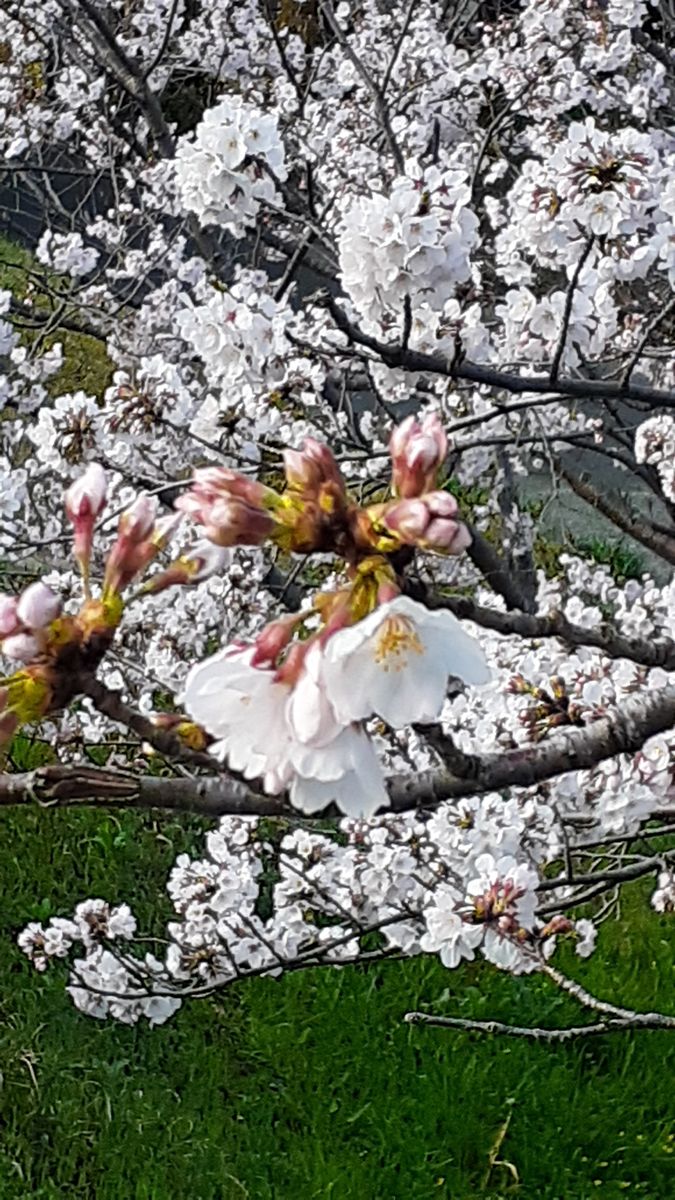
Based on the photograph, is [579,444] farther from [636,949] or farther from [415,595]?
[415,595]

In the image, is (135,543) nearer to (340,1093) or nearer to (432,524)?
(432,524)

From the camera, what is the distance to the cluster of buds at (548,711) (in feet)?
5.64

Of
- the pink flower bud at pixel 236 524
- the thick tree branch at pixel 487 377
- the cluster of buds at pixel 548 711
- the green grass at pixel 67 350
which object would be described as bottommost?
the pink flower bud at pixel 236 524

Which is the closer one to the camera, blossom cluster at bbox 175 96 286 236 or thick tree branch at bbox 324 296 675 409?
thick tree branch at bbox 324 296 675 409

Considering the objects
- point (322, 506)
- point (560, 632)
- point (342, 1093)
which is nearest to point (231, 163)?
point (560, 632)

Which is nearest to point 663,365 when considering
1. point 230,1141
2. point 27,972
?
point 230,1141

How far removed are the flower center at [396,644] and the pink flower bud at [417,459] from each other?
0.09 m

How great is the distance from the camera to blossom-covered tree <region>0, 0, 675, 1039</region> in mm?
842

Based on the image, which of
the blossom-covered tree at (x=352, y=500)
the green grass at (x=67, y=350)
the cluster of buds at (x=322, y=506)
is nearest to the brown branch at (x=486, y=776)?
the blossom-covered tree at (x=352, y=500)

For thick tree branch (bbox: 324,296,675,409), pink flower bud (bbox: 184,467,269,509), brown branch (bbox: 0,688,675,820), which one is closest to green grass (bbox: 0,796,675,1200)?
thick tree branch (bbox: 324,296,675,409)

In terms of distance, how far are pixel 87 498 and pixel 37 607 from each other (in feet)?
0.40

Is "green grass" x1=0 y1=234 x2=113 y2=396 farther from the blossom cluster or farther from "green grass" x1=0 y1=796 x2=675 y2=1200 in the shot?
"green grass" x1=0 y1=796 x2=675 y2=1200

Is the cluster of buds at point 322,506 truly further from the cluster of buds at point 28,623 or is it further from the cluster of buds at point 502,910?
the cluster of buds at point 502,910

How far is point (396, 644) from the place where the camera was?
792mm
